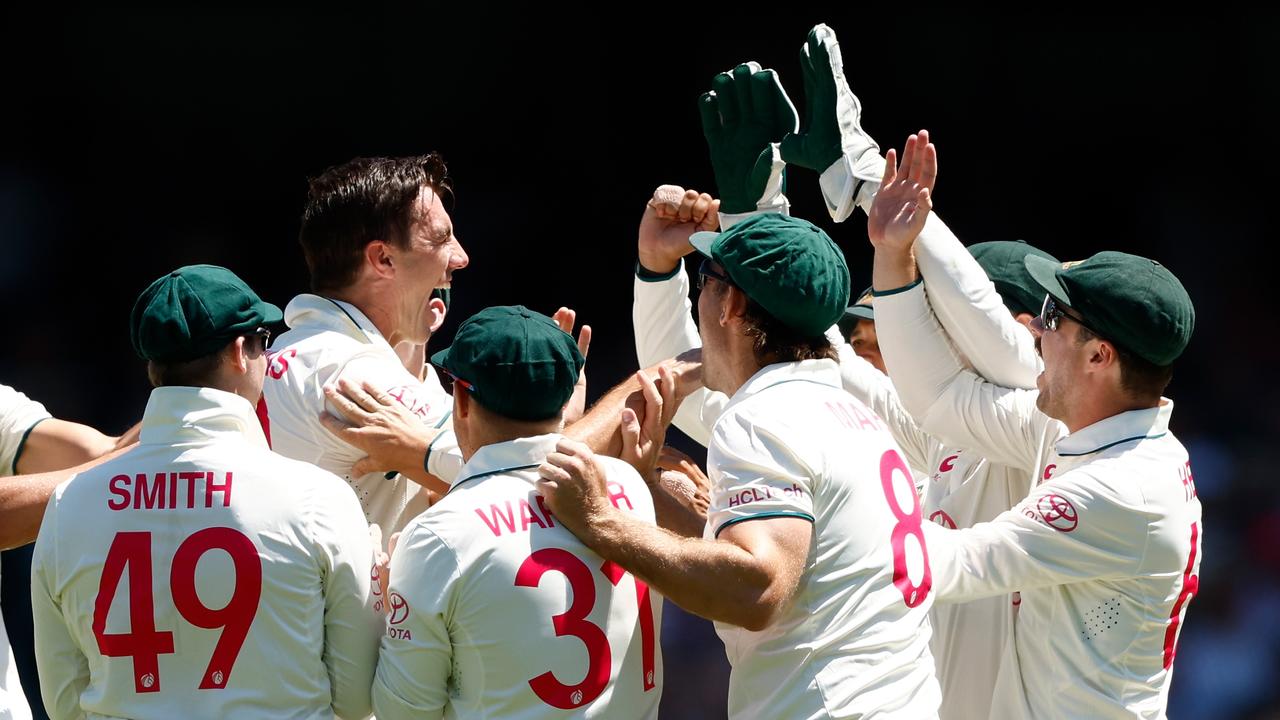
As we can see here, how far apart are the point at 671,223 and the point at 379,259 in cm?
82

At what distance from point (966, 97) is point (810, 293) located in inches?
208

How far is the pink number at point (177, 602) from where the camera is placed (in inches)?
102

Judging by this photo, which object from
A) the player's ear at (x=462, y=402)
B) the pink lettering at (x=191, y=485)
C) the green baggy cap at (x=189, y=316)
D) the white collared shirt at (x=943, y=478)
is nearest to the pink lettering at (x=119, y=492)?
the pink lettering at (x=191, y=485)

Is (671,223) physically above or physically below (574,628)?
above

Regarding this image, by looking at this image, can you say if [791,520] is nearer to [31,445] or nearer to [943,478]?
[943,478]

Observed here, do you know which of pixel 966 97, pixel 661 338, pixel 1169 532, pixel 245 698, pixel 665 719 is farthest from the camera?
pixel 966 97

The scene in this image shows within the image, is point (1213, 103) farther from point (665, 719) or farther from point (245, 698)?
point (245, 698)

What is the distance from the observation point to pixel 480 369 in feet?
8.86

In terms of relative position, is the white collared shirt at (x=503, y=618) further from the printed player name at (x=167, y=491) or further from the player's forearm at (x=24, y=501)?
the player's forearm at (x=24, y=501)

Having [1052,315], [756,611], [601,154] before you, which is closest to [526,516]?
[756,611]

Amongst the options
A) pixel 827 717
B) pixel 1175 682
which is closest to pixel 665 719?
pixel 1175 682

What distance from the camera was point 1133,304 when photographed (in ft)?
10.0

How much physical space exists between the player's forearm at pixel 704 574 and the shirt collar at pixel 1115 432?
3.22ft

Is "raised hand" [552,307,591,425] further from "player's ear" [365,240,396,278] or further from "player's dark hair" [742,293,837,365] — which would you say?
"player's dark hair" [742,293,837,365]
